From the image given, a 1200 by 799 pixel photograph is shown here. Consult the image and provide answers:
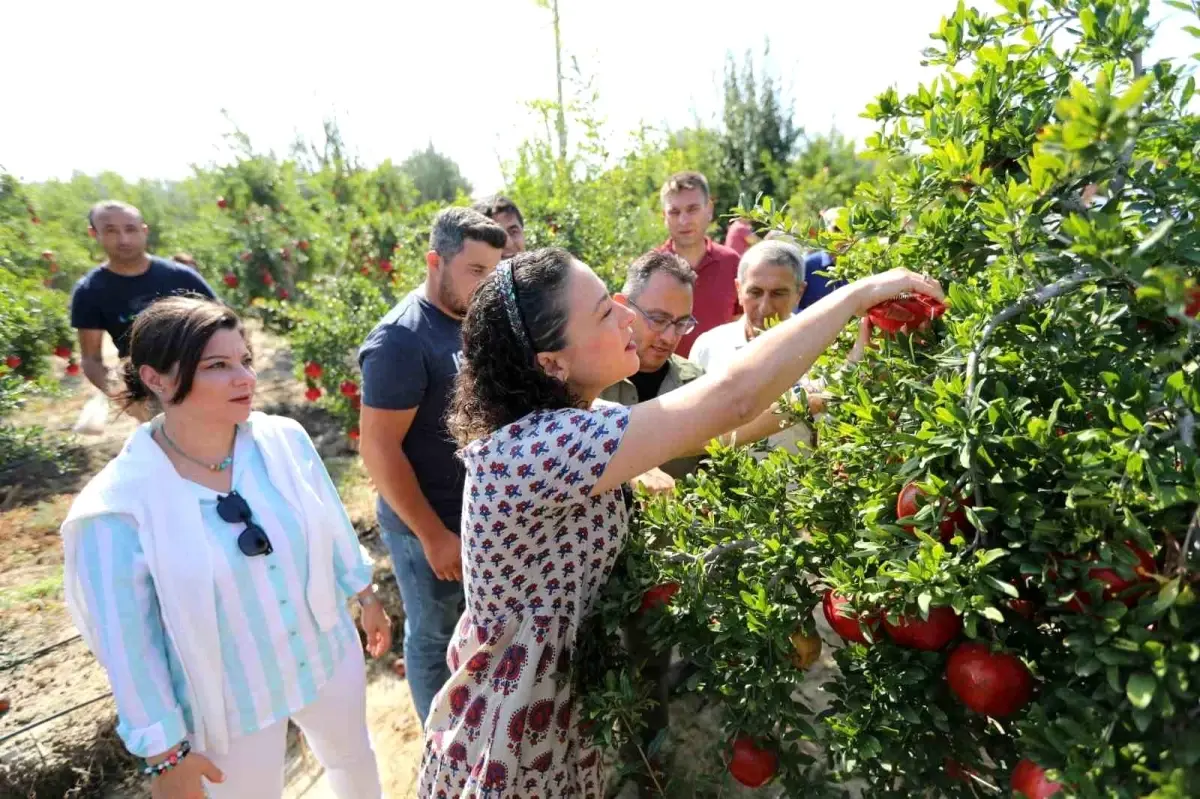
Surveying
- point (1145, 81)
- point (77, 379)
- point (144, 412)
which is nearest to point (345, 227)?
point (77, 379)

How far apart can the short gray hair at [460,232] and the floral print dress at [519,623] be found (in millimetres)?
1148

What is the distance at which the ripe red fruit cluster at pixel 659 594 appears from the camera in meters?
1.35

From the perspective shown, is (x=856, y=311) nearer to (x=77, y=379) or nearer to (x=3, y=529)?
(x=3, y=529)

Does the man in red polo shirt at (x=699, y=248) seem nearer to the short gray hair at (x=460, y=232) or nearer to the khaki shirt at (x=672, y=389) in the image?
the khaki shirt at (x=672, y=389)

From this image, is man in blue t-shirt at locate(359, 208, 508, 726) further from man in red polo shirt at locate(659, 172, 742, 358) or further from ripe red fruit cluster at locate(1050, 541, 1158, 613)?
man in red polo shirt at locate(659, 172, 742, 358)

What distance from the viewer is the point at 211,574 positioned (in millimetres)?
1709

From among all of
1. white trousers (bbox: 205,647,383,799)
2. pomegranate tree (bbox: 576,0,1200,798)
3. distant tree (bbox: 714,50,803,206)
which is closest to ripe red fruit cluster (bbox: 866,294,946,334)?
pomegranate tree (bbox: 576,0,1200,798)

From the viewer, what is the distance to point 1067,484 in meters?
0.87

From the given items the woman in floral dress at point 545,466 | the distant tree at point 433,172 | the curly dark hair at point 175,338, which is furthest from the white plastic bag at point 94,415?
the distant tree at point 433,172

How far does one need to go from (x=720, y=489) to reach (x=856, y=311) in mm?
446

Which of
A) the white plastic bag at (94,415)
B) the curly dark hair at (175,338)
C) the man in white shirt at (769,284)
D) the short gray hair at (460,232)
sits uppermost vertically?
the short gray hair at (460,232)

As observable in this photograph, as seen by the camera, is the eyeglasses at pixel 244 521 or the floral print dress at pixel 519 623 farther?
the eyeglasses at pixel 244 521

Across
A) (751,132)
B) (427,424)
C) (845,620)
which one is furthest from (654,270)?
(751,132)

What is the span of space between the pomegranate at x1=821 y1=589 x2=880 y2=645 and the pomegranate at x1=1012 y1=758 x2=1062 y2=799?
9.4 inches
